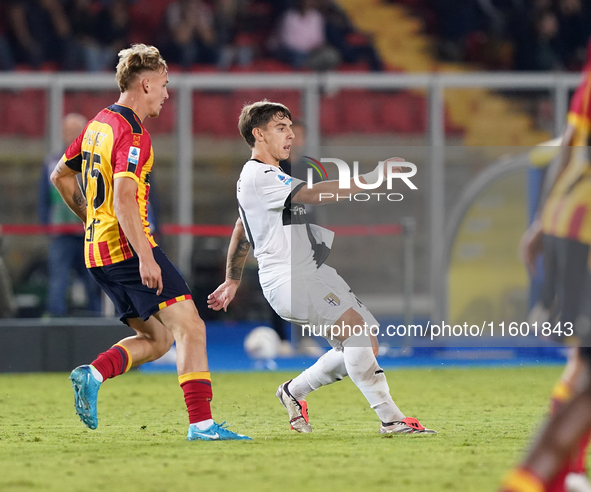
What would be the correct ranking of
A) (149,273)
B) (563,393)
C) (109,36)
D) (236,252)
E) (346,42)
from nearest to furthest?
(563,393) → (149,273) → (236,252) → (109,36) → (346,42)

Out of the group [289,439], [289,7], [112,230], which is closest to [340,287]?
[289,439]

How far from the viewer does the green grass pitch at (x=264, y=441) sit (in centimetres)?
371

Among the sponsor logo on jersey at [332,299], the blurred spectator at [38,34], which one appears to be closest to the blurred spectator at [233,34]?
the blurred spectator at [38,34]

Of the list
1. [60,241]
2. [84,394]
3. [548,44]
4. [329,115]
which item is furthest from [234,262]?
[548,44]

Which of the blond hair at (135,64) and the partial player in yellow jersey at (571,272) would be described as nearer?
the partial player in yellow jersey at (571,272)

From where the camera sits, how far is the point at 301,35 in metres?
14.7

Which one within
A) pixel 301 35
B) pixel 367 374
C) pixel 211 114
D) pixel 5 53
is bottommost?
pixel 367 374

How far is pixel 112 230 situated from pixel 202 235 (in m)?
5.34

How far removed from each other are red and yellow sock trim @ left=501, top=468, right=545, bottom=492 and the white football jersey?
243 cm

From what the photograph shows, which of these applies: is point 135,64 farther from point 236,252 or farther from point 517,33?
point 517,33

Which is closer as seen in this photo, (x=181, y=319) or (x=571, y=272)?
(x=571, y=272)

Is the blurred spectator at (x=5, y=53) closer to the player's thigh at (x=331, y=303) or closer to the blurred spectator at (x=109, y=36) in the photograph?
the blurred spectator at (x=109, y=36)

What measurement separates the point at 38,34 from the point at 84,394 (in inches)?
Answer: 410

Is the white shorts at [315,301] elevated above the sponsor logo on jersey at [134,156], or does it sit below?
below
